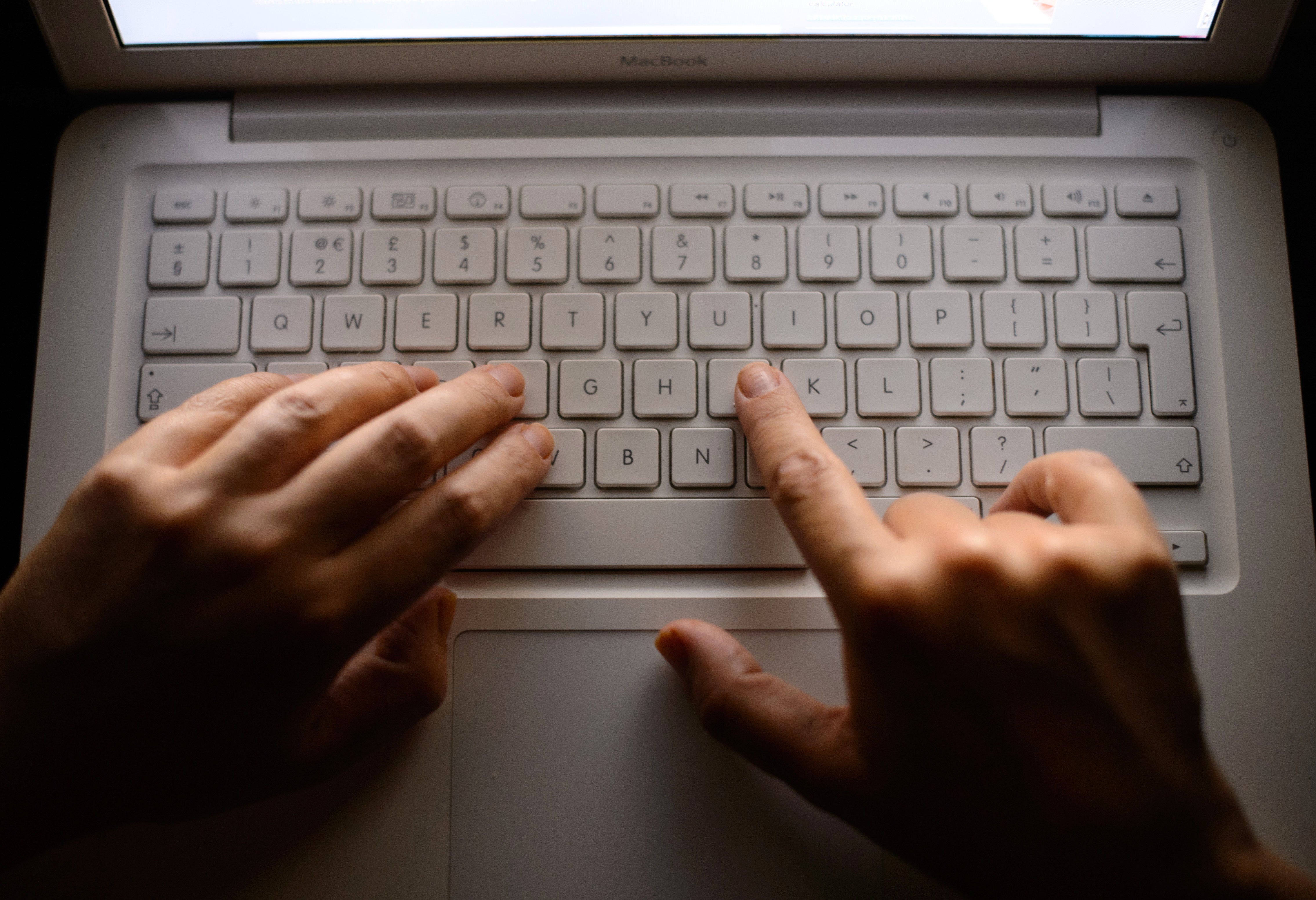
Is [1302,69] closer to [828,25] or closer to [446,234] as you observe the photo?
[828,25]

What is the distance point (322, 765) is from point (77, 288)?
0.52m

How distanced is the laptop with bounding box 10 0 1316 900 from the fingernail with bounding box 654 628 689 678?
3cm

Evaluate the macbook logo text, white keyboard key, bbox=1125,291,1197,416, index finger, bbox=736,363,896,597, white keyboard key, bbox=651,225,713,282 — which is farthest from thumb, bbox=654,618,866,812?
the macbook logo text

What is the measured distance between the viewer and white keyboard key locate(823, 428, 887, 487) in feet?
1.94

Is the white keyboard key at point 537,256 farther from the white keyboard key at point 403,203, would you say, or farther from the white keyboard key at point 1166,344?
the white keyboard key at point 1166,344

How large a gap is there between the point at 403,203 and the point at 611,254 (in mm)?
218

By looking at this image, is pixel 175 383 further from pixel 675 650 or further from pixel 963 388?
pixel 963 388

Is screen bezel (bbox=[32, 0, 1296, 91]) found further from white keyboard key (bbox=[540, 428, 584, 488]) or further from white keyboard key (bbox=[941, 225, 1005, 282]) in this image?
white keyboard key (bbox=[540, 428, 584, 488])

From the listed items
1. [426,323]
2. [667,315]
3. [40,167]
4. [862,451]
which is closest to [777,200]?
[667,315]

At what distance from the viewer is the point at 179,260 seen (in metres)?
0.64

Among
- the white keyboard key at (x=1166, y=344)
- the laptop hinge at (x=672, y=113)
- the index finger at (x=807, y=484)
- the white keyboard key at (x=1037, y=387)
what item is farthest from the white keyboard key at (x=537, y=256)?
the white keyboard key at (x=1166, y=344)

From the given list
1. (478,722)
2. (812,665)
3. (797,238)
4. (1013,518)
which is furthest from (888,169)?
(478,722)

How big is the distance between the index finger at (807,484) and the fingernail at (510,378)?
0.20 meters

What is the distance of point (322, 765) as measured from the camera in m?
0.52
